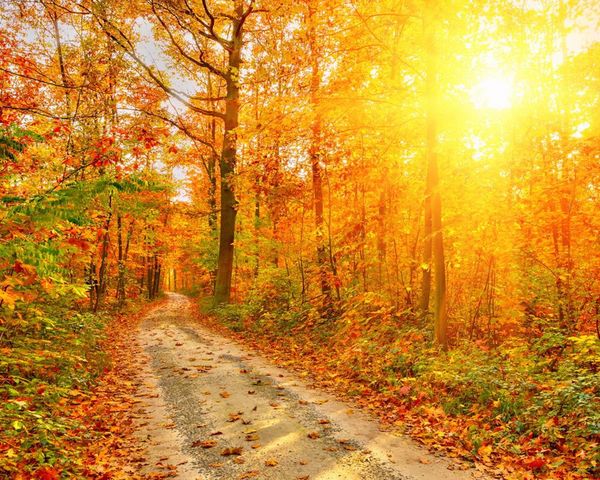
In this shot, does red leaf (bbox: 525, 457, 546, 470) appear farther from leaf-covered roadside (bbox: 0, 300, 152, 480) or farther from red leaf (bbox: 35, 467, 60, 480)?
red leaf (bbox: 35, 467, 60, 480)

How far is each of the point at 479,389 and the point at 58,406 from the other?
666 centimetres

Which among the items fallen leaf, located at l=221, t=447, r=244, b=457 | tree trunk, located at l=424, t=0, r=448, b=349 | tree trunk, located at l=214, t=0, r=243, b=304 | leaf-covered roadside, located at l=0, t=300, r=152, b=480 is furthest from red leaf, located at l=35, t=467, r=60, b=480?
tree trunk, located at l=214, t=0, r=243, b=304

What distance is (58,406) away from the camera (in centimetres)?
617

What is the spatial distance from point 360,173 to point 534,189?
16.2 feet

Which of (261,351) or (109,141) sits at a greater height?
(109,141)

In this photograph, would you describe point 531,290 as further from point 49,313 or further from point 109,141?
point 49,313

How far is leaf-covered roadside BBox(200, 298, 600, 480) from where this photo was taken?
5.36 metres

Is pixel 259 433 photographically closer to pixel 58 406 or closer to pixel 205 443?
pixel 205 443

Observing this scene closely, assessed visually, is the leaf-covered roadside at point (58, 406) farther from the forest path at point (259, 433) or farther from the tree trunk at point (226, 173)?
the tree trunk at point (226, 173)

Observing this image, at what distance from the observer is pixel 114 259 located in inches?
1041

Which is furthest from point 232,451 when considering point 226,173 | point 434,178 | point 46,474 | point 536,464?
point 226,173

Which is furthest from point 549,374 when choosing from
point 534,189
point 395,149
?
point 395,149

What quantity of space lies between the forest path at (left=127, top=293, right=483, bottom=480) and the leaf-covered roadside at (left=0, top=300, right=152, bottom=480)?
50cm

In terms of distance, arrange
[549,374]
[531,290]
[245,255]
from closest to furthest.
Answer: [549,374]
[531,290]
[245,255]
